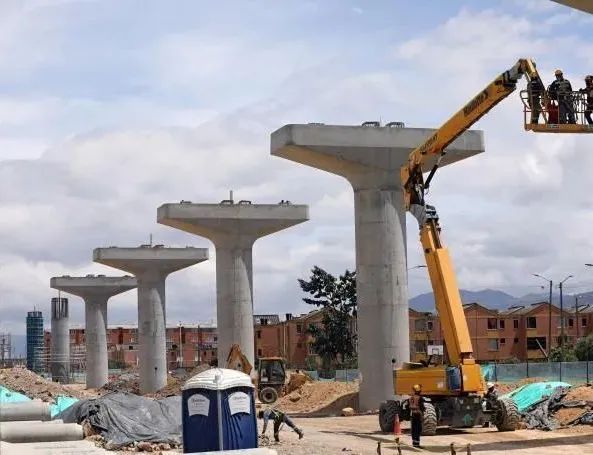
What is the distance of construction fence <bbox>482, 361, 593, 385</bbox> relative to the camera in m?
45.4

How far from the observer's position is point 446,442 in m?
24.4

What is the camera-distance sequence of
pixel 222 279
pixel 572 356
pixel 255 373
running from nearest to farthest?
pixel 255 373
pixel 222 279
pixel 572 356

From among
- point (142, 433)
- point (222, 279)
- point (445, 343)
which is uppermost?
point (222, 279)

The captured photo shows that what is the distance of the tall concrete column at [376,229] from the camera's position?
34875 mm

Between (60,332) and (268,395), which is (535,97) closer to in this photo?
(268,395)

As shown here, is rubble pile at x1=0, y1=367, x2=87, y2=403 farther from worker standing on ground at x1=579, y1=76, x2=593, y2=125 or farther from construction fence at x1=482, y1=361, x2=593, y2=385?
worker standing on ground at x1=579, y1=76, x2=593, y2=125

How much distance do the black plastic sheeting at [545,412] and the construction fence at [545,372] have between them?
43.5 ft

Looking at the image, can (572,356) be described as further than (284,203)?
Yes

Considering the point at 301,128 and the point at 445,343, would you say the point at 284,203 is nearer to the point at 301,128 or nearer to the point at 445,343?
the point at 301,128

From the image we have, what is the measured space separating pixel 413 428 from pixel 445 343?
275 centimetres

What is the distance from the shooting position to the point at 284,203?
5388cm

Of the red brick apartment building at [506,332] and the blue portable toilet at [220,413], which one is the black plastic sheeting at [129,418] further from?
the red brick apartment building at [506,332]

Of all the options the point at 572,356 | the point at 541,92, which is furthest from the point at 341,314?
the point at 541,92

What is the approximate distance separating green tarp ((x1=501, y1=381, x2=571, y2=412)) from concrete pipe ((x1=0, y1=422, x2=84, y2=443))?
632 inches
